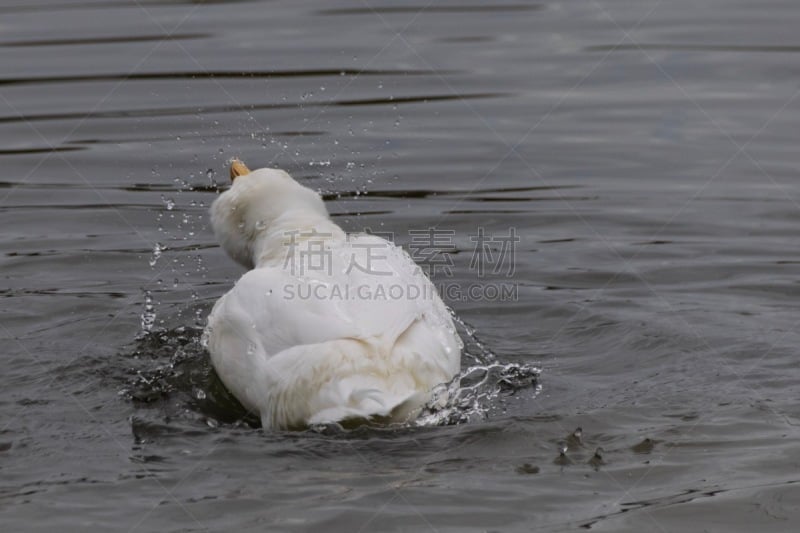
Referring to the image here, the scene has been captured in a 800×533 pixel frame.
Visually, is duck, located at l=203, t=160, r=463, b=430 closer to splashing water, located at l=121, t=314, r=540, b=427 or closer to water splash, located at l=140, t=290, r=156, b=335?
splashing water, located at l=121, t=314, r=540, b=427

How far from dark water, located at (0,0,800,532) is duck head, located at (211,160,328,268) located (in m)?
0.58

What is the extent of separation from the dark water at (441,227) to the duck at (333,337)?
0.16 meters

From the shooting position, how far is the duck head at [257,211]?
758 cm

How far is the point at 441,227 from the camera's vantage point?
9.69 metres

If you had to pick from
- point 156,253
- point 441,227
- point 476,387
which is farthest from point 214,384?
point 441,227

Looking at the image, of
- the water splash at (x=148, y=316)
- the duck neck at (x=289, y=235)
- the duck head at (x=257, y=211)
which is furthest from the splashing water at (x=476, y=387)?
the water splash at (x=148, y=316)

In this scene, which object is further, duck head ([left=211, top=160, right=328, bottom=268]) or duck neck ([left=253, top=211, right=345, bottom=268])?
duck head ([left=211, top=160, right=328, bottom=268])

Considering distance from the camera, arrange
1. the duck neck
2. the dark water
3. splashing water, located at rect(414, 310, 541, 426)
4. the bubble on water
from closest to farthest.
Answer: the dark water
splashing water, located at rect(414, 310, 541, 426)
the duck neck
the bubble on water

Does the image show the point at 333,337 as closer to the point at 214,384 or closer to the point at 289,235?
the point at 214,384

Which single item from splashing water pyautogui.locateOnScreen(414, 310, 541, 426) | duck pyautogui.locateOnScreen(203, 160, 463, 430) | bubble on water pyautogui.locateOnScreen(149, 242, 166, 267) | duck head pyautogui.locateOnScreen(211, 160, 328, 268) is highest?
duck head pyautogui.locateOnScreen(211, 160, 328, 268)

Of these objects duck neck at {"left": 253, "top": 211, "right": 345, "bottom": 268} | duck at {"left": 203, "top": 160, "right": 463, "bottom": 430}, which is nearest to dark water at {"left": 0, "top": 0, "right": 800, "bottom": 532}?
duck at {"left": 203, "top": 160, "right": 463, "bottom": 430}

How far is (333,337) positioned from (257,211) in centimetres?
174

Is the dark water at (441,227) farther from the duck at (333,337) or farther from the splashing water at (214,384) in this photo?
the duck at (333,337)

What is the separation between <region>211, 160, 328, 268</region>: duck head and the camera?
24.9 feet
